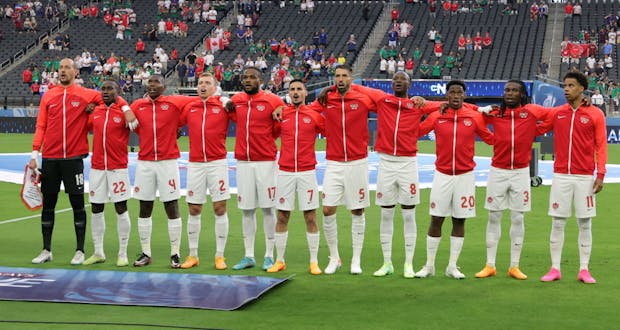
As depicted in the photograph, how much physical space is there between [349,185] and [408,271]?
1.14 metres

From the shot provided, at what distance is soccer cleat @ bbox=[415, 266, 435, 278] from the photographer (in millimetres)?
9617

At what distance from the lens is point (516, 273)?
9.52 m

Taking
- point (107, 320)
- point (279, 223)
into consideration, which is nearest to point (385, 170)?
point (279, 223)

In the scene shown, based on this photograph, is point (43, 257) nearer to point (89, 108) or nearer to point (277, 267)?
point (89, 108)

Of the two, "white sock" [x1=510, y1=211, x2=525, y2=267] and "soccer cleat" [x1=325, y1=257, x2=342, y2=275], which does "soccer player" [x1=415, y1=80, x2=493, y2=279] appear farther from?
"soccer cleat" [x1=325, y1=257, x2=342, y2=275]

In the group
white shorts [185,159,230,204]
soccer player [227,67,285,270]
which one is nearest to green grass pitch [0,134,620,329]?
soccer player [227,67,285,270]

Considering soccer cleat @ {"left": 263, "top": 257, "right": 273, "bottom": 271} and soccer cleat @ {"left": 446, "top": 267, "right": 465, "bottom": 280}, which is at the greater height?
soccer cleat @ {"left": 446, "top": 267, "right": 465, "bottom": 280}

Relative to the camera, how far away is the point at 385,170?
385 inches

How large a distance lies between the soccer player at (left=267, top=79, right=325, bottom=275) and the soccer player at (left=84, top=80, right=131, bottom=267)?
1915 mm

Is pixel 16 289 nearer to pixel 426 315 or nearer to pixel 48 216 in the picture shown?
pixel 48 216

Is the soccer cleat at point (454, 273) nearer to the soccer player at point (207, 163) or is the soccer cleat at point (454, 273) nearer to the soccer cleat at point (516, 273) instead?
the soccer cleat at point (516, 273)

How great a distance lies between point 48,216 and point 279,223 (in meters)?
2.91

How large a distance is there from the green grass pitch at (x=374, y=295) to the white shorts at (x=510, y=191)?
31.0 inches

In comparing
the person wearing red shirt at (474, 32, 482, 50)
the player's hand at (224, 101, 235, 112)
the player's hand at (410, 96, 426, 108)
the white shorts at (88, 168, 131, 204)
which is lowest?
the white shorts at (88, 168, 131, 204)
